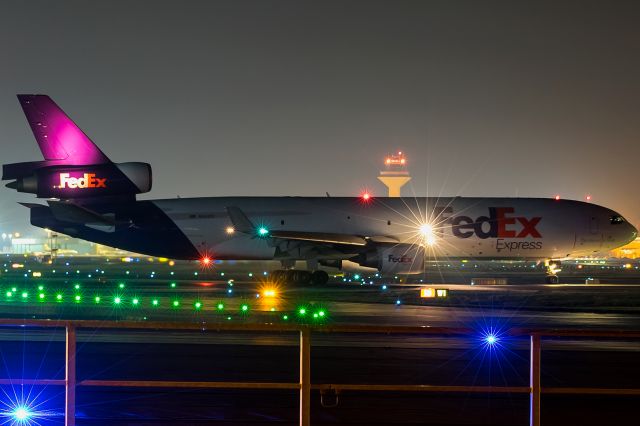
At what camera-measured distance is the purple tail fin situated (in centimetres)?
4075

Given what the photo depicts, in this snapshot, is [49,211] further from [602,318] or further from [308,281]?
[602,318]

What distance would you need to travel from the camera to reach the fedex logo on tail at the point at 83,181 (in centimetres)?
4138

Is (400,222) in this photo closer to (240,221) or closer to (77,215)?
(240,221)

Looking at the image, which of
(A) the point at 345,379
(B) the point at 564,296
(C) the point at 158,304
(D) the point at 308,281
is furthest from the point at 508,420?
(D) the point at 308,281

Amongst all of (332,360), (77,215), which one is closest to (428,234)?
(77,215)

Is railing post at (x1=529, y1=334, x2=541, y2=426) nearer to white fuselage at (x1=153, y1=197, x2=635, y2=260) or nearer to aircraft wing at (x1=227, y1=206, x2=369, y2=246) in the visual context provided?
aircraft wing at (x1=227, y1=206, x2=369, y2=246)

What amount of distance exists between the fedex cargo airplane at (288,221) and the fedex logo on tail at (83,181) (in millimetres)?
45

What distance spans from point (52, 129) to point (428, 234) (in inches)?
714

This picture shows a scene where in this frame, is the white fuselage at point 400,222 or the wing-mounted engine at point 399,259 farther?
the white fuselage at point 400,222

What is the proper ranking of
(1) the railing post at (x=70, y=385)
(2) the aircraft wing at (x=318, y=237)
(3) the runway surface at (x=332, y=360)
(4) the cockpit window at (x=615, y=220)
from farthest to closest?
1. (4) the cockpit window at (x=615, y=220)
2. (2) the aircraft wing at (x=318, y=237)
3. (3) the runway surface at (x=332, y=360)
4. (1) the railing post at (x=70, y=385)

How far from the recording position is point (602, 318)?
1016 inches

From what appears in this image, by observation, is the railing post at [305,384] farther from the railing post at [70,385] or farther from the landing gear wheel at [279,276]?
the landing gear wheel at [279,276]

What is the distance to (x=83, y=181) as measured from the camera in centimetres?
4184

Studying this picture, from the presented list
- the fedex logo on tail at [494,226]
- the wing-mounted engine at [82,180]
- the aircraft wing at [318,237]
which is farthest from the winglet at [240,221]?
the fedex logo on tail at [494,226]
